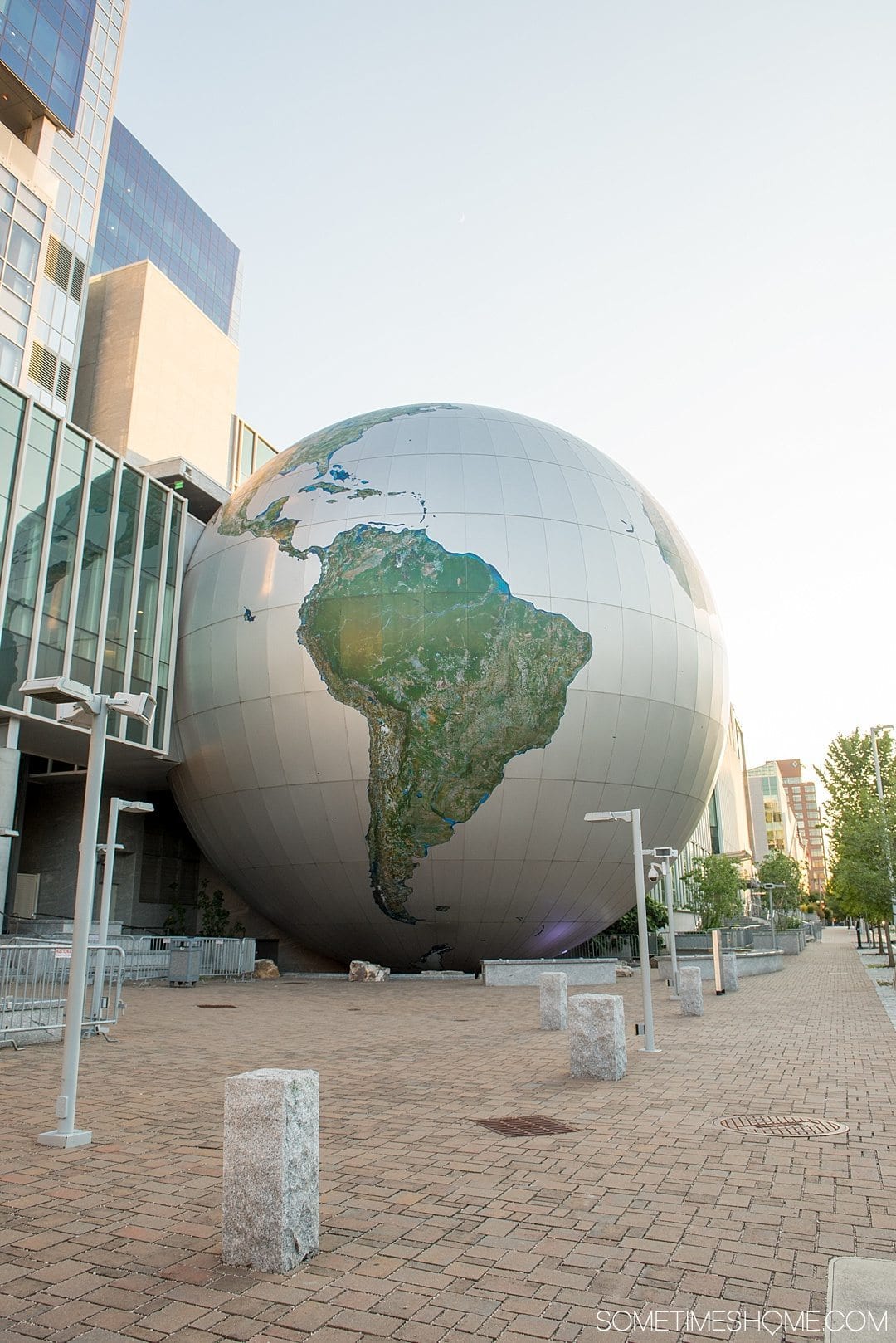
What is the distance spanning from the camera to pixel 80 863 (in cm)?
771

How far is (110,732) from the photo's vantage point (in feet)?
82.4

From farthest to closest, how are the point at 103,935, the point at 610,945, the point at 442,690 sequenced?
the point at 610,945
the point at 442,690
the point at 103,935

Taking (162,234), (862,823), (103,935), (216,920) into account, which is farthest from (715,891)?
(162,234)

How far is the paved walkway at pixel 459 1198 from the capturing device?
426 centimetres

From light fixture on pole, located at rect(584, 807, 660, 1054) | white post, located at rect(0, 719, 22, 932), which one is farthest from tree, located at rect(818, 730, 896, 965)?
white post, located at rect(0, 719, 22, 932)

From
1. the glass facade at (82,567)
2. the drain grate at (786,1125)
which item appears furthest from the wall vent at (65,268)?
the drain grate at (786,1125)

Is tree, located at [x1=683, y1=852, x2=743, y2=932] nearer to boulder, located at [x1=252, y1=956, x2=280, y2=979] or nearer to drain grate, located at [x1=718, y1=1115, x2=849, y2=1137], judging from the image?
boulder, located at [x1=252, y1=956, x2=280, y2=979]

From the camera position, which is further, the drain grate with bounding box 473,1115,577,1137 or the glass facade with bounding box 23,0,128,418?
the glass facade with bounding box 23,0,128,418

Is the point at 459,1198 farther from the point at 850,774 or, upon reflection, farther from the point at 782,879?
the point at 782,879

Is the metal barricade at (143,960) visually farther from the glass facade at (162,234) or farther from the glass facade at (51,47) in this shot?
the glass facade at (162,234)

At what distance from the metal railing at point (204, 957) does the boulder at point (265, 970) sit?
0.28 m

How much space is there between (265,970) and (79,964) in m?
20.9

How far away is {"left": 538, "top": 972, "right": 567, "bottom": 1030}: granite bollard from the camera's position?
15.1 metres

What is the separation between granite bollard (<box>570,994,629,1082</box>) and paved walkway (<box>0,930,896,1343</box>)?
23 cm
